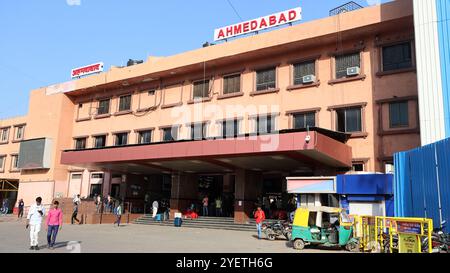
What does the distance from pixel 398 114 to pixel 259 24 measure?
1051cm

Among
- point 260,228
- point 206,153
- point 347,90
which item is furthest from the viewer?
point 347,90

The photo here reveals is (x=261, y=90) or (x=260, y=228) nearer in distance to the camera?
(x=260, y=228)

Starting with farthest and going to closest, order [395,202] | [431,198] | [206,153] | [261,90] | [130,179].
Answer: [130,179], [261,90], [206,153], [395,202], [431,198]

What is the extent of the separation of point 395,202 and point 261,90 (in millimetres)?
12283

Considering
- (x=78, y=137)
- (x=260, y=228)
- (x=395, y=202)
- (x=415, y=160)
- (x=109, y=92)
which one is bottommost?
(x=260, y=228)

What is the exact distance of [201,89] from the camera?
3036 centimetres

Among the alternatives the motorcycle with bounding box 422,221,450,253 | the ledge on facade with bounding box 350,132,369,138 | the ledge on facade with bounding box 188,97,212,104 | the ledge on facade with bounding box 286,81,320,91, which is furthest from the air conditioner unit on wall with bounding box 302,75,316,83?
the motorcycle with bounding box 422,221,450,253

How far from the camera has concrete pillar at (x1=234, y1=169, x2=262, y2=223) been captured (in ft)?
84.9

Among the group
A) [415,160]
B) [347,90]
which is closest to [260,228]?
[415,160]

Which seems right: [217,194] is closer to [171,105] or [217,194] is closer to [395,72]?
[171,105]

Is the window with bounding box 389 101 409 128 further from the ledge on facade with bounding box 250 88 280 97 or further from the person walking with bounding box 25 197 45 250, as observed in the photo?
the person walking with bounding box 25 197 45 250

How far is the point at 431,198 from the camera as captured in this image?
1507 cm

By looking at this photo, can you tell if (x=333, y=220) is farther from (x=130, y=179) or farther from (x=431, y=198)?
(x=130, y=179)

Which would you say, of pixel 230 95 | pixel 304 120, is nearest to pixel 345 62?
pixel 304 120
